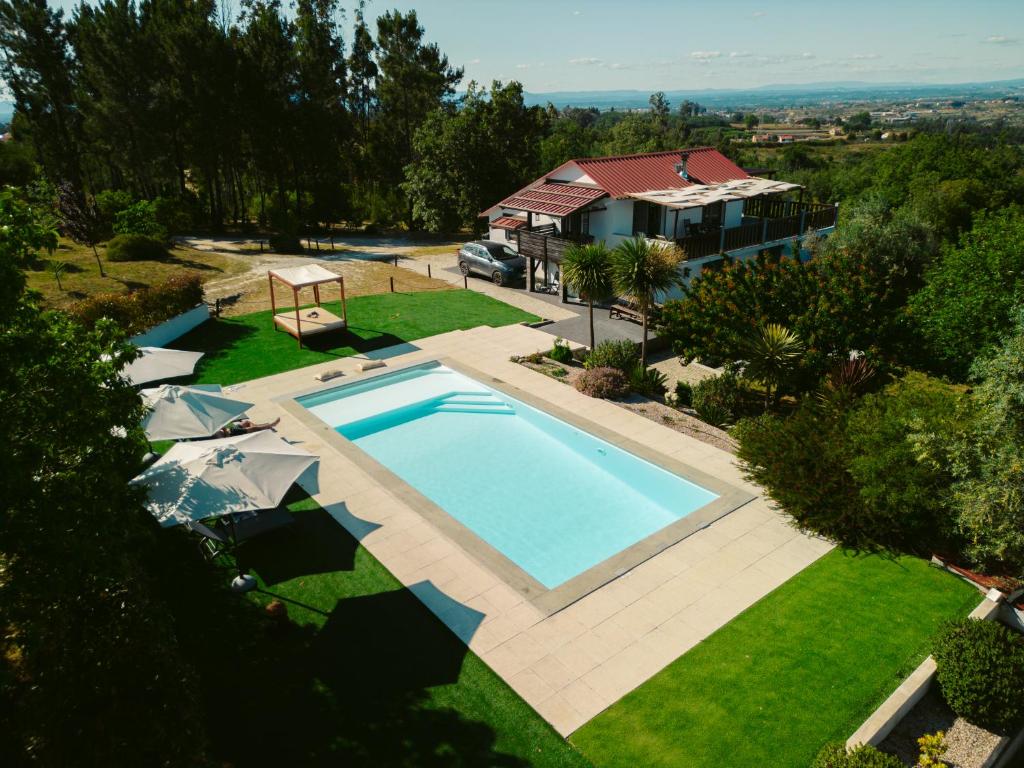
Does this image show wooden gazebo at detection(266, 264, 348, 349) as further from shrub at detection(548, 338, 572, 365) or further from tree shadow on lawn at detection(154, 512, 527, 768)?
tree shadow on lawn at detection(154, 512, 527, 768)

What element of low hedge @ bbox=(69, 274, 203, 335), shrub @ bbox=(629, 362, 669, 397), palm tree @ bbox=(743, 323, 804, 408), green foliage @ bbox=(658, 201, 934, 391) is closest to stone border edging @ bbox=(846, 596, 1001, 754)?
palm tree @ bbox=(743, 323, 804, 408)

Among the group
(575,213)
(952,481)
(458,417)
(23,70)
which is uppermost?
(23,70)

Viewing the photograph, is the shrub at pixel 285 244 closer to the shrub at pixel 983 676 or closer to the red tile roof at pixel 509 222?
the red tile roof at pixel 509 222

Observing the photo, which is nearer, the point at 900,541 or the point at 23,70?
the point at 900,541

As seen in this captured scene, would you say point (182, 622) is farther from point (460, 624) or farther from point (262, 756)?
point (460, 624)

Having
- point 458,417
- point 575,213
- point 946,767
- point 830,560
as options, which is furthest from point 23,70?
point 946,767

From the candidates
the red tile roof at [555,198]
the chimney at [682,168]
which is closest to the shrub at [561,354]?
the red tile roof at [555,198]
